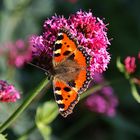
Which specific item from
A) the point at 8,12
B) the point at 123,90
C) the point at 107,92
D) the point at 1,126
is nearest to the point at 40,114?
the point at 1,126

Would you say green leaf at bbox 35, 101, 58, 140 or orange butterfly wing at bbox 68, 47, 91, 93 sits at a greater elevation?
orange butterfly wing at bbox 68, 47, 91, 93

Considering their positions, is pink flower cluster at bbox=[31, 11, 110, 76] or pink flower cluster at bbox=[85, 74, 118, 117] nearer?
pink flower cluster at bbox=[31, 11, 110, 76]

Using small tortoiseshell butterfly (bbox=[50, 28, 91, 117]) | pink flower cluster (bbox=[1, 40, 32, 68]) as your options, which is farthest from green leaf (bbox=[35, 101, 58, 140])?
pink flower cluster (bbox=[1, 40, 32, 68])

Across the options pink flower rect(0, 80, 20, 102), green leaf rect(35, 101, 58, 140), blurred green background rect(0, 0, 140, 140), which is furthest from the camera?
blurred green background rect(0, 0, 140, 140)

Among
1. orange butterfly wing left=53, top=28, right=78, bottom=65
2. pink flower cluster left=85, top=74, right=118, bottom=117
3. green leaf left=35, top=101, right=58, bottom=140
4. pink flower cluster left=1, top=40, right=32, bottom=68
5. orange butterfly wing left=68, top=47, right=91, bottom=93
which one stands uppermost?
pink flower cluster left=1, top=40, right=32, bottom=68

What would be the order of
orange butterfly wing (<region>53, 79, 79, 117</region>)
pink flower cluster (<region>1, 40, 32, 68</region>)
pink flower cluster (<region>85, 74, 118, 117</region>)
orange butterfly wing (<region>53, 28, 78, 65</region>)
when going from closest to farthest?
orange butterfly wing (<region>53, 79, 79, 117</region>) → orange butterfly wing (<region>53, 28, 78, 65</region>) → pink flower cluster (<region>85, 74, 118, 117</region>) → pink flower cluster (<region>1, 40, 32, 68</region>)

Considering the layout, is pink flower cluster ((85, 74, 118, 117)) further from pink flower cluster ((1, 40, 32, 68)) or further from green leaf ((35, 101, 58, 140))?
green leaf ((35, 101, 58, 140))

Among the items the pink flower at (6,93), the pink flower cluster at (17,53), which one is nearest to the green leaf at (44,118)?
the pink flower at (6,93)
